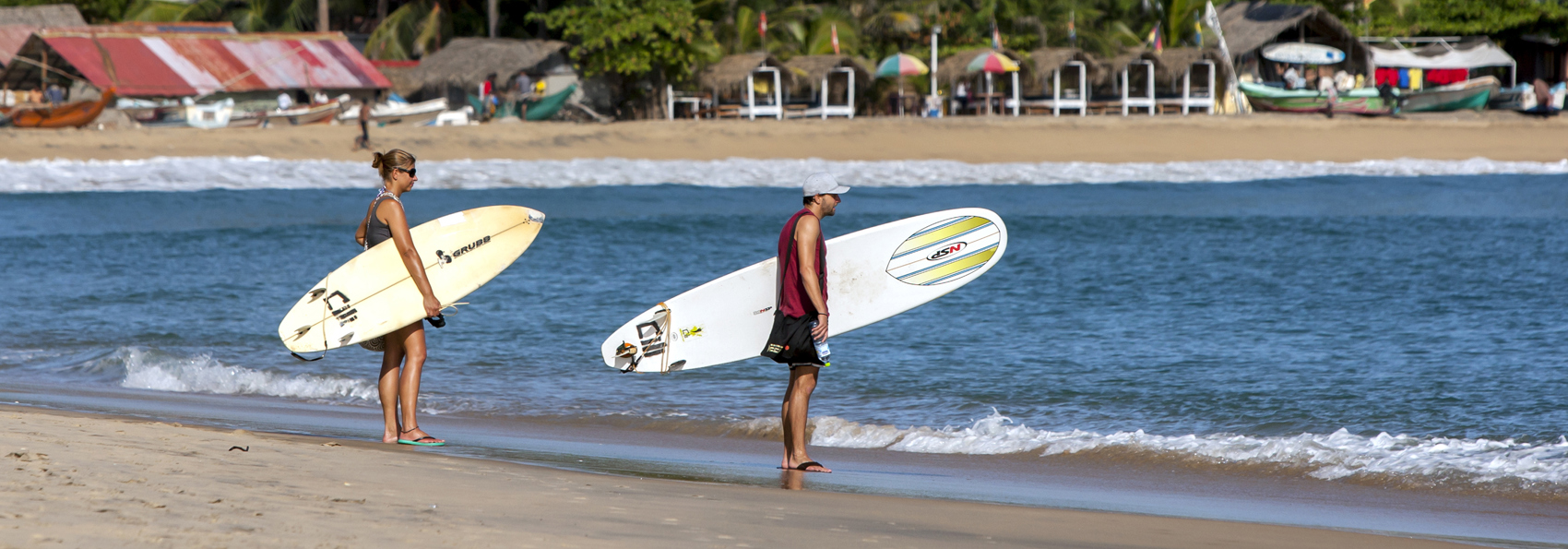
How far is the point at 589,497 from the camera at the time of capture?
12.5ft

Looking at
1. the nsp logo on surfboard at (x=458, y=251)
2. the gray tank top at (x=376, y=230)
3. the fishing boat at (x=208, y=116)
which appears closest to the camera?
the gray tank top at (x=376, y=230)

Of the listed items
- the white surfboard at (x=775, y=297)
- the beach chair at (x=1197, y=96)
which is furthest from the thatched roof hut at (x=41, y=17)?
the white surfboard at (x=775, y=297)

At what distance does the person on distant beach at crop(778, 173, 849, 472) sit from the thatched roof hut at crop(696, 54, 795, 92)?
27700 mm

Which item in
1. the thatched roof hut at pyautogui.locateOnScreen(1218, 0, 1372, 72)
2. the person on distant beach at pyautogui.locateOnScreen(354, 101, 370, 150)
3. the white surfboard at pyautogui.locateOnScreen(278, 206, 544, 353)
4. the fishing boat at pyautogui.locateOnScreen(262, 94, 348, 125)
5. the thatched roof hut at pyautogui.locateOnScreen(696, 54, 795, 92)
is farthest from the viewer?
the thatched roof hut at pyautogui.locateOnScreen(1218, 0, 1372, 72)

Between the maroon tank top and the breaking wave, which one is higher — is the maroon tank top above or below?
above

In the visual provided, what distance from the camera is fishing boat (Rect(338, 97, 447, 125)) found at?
3030cm

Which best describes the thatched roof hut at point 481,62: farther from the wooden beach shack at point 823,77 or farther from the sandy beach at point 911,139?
the wooden beach shack at point 823,77

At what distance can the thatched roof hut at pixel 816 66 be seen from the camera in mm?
32438

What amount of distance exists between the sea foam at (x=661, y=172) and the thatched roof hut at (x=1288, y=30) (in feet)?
30.6

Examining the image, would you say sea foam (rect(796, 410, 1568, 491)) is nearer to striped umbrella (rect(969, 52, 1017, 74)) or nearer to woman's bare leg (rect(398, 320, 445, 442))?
woman's bare leg (rect(398, 320, 445, 442))

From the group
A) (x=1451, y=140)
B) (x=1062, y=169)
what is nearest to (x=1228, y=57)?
(x=1451, y=140)

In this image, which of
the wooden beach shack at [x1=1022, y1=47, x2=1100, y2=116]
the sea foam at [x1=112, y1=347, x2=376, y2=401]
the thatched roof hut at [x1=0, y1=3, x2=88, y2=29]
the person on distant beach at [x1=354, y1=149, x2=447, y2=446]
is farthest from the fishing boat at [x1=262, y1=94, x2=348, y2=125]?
the person on distant beach at [x1=354, y1=149, x2=447, y2=446]

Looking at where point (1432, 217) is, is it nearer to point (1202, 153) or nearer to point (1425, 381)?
A: point (1202, 153)

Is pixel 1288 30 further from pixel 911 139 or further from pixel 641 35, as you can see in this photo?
pixel 641 35
